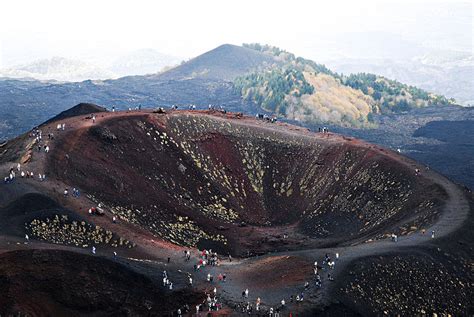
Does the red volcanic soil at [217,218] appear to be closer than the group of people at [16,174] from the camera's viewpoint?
Yes

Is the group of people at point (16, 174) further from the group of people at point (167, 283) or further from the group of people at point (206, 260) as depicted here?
the group of people at point (167, 283)

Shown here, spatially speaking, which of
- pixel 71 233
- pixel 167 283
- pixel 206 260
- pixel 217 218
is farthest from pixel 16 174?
Result: pixel 217 218

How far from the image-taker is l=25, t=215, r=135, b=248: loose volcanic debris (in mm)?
62812

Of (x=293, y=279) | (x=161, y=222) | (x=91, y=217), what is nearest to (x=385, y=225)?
(x=293, y=279)

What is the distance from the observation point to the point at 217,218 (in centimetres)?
9212

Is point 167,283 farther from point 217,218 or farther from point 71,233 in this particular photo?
point 217,218

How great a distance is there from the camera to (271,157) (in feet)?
365

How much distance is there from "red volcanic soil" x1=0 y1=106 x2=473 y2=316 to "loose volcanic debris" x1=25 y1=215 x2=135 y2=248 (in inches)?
6.5

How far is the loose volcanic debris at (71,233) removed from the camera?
62812 millimetres

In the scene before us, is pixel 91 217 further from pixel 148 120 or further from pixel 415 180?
pixel 415 180

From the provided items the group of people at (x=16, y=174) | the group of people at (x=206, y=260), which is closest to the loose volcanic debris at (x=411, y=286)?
the group of people at (x=206, y=260)

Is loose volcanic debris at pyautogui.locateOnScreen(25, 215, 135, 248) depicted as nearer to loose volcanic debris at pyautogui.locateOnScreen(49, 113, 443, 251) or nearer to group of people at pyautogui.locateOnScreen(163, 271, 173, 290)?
loose volcanic debris at pyautogui.locateOnScreen(49, 113, 443, 251)

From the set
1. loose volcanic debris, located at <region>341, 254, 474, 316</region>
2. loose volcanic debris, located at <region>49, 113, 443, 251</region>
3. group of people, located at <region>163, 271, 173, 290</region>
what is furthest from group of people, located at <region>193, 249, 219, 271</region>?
loose volcanic debris, located at <region>341, 254, 474, 316</region>

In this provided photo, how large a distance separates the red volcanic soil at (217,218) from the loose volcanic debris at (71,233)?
0.17 m
